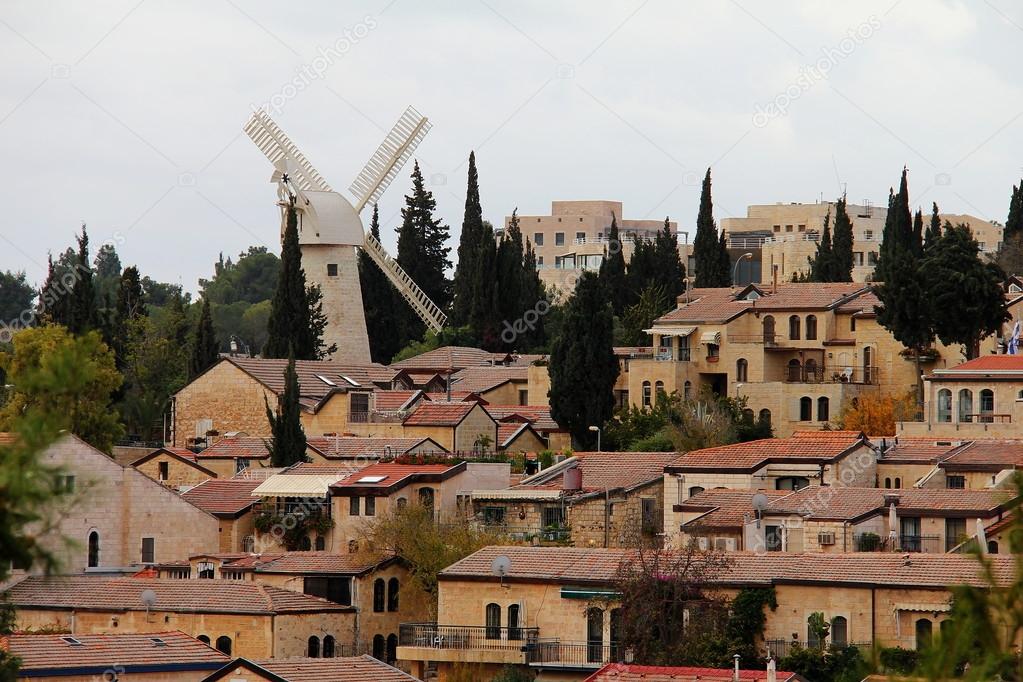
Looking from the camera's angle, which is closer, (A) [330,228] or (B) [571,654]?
(B) [571,654]

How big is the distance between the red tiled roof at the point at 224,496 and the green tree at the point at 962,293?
19777 millimetres

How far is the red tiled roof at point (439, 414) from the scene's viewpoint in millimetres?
58812

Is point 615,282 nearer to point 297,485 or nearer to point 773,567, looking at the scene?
point 297,485

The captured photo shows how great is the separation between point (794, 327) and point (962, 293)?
7.93 meters

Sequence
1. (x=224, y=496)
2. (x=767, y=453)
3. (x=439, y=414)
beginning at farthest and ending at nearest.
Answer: (x=439, y=414) < (x=224, y=496) < (x=767, y=453)

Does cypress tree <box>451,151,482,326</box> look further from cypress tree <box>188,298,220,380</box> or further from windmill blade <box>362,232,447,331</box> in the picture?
cypress tree <box>188,298,220,380</box>

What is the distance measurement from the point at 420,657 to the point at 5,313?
109 meters

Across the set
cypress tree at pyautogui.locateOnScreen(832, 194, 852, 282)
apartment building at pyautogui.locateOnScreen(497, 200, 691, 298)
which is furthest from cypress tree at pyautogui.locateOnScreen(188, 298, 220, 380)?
apartment building at pyautogui.locateOnScreen(497, 200, 691, 298)

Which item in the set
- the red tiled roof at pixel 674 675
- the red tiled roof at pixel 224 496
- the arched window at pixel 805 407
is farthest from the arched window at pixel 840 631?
the arched window at pixel 805 407

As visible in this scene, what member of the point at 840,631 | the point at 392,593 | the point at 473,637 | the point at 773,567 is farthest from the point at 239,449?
the point at 840,631

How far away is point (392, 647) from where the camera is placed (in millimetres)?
47781

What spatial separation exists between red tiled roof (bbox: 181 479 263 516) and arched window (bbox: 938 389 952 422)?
17.9m

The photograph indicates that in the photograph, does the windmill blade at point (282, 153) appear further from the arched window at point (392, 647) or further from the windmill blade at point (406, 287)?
the arched window at point (392, 647)

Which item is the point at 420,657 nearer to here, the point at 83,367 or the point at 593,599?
the point at 593,599
